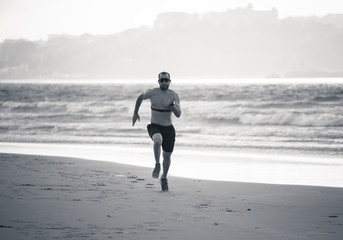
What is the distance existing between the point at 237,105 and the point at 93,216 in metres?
41.6

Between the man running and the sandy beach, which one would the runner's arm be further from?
the sandy beach

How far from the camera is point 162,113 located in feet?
29.1

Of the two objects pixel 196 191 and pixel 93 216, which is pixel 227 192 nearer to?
pixel 196 191

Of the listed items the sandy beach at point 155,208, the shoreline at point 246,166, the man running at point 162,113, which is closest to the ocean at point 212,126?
the shoreline at point 246,166

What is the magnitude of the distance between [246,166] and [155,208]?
257 inches

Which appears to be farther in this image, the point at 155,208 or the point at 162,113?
the point at 162,113

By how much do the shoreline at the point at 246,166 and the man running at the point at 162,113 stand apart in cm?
208

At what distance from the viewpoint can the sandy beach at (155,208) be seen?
5809 millimetres

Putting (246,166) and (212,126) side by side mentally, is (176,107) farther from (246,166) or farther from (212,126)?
(212,126)

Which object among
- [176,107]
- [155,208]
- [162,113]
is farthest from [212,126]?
[155,208]

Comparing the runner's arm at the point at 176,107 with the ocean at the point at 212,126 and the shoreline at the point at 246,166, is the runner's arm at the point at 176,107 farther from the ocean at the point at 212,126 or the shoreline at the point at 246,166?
the ocean at the point at 212,126

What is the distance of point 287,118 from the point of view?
36344 mm

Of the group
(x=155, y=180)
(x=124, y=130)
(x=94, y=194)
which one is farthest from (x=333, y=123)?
(x=94, y=194)

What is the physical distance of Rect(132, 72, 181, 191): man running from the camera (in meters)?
8.70
